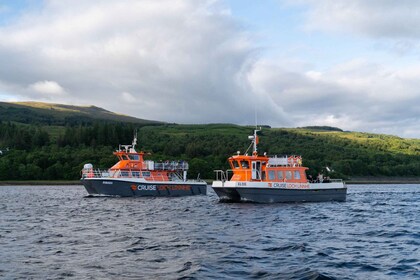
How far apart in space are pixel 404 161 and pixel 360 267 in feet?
607

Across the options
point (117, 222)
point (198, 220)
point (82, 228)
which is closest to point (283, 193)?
point (198, 220)

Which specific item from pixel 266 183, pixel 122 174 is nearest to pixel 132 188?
pixel 122 174

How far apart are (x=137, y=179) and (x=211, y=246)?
46319 mm

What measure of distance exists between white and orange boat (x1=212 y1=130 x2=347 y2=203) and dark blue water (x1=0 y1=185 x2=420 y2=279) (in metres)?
9.78

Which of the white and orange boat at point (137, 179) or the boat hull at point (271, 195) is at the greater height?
the white and orange boat at point (137, 179)

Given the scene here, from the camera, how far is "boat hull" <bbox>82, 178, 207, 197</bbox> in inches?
2756

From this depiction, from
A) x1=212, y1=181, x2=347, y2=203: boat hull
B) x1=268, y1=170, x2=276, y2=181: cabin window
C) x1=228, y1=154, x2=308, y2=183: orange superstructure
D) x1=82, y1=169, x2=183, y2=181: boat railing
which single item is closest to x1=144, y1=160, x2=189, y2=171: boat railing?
x1=82, y1=169, x2=183, y2=181: boat railing

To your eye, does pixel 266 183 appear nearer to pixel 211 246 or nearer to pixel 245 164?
pixel 245 164

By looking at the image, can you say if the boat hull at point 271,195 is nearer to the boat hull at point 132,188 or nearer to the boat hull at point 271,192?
the boat hull at point 271,192


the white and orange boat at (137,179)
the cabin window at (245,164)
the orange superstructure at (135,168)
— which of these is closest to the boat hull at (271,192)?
the cabin window at (245,164)

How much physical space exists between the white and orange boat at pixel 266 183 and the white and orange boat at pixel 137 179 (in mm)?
18145

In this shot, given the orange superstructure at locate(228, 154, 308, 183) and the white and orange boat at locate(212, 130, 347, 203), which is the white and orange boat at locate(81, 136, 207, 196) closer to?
the white and orange boat at locate(212, 130, 347, 203)

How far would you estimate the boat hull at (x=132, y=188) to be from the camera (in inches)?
2756

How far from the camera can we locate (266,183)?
54.4 metres
